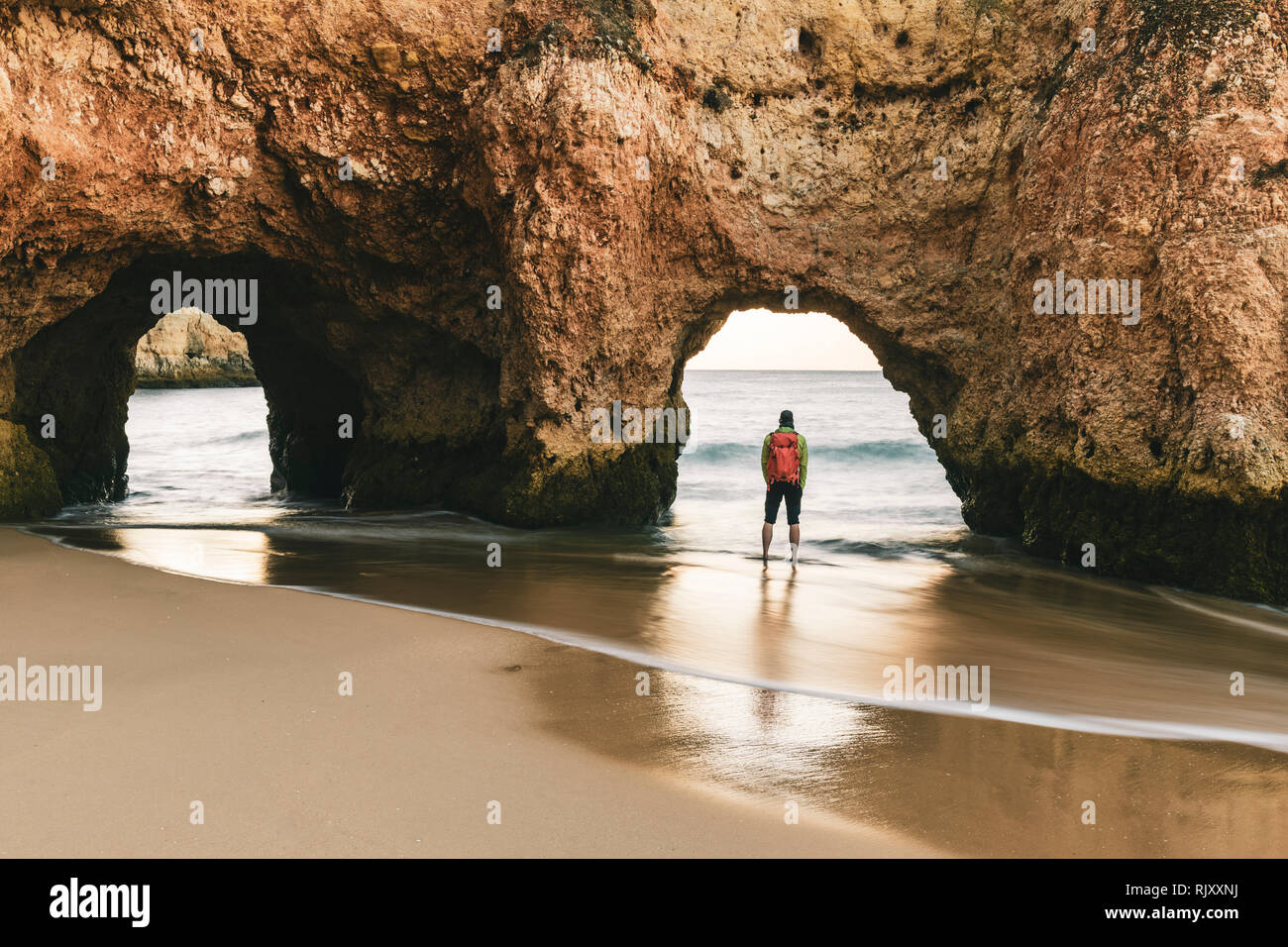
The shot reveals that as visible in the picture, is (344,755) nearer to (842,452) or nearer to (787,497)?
(787,497)

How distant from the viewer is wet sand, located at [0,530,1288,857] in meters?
3.14

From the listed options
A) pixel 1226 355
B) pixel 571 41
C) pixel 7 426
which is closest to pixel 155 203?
pixel 7 426

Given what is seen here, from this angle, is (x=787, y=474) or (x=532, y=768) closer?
(x=532, y=768)

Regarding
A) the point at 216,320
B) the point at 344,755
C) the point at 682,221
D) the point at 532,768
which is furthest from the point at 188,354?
the point at 532,768

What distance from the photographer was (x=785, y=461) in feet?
32.0

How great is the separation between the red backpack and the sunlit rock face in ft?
8.99

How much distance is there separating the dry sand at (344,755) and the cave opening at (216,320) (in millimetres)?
7946

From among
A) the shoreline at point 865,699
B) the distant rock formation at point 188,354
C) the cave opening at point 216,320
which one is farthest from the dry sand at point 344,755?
the distant rock formation at point 188,354

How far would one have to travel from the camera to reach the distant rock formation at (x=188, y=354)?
53.6 meters

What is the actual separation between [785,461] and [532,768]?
647 centimetres

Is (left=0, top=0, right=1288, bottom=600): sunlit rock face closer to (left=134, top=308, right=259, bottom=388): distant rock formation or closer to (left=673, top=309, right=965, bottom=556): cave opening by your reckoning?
(left=673, top=309, right=965, bottom=556): cave opening

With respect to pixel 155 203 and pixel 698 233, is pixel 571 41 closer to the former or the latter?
pixel 698 233

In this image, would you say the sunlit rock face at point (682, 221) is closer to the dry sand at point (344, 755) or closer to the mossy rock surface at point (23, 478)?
the mossy rock surface at point (23, 478)

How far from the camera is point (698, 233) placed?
1175 cm
